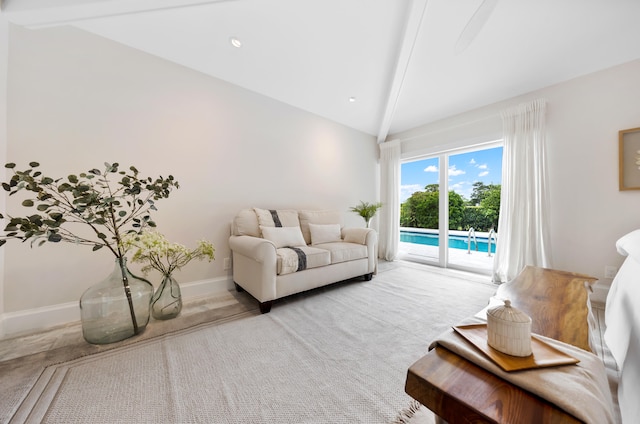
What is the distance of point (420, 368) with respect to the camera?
2.31 ft

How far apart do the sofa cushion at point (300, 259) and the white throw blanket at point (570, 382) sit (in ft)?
5.06

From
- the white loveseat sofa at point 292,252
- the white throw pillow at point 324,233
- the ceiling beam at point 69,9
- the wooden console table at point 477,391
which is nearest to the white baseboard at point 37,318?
the white loveseat sofa at point 292,252

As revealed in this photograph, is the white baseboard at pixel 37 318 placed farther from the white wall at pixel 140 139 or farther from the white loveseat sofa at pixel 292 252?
the white loveseat sofa at pixel 292 252

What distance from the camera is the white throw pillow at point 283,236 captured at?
2.47 meters

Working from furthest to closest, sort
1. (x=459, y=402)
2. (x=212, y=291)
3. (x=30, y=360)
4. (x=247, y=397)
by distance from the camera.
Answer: (x=212, y=291), (x=30, y=360), (x=247, y=397), (x=459, y=402)

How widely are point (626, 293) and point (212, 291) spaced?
3.41 meters

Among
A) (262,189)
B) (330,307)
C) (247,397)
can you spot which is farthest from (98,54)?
(330,307)

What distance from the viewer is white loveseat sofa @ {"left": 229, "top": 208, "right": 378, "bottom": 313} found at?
6.61ft

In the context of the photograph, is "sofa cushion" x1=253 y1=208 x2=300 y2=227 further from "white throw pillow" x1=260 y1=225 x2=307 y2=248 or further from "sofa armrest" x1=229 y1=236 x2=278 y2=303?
"sofa armrest" x1=229 y1=236 x2=278 y2=303

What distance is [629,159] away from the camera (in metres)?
2.24

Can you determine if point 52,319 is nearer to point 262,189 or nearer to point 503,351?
point 262,189

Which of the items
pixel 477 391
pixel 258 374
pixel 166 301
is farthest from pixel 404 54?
pixel 166 301

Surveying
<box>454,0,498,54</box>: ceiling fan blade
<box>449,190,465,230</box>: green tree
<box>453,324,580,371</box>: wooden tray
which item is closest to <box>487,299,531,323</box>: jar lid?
<box>453,324,580,371</box>: wooden tray

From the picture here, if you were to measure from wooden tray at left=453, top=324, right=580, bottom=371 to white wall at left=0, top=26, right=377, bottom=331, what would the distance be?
252cm
